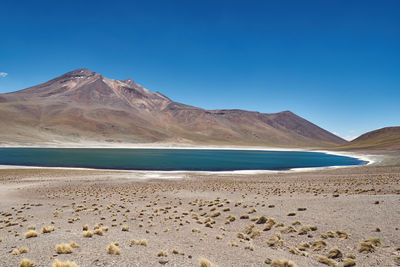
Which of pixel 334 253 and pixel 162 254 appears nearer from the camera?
pixel 162 254

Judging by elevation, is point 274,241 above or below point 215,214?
above

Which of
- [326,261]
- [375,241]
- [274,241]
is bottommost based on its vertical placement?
[274,241]

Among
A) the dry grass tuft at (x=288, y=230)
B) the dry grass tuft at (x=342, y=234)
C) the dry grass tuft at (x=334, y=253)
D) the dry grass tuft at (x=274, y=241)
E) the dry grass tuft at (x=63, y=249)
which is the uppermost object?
the dry grass tuft at (x=63, y=249)

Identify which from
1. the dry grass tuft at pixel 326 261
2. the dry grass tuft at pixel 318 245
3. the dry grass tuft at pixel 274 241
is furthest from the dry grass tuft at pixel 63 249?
the dry grass tuft at pixel 318 245

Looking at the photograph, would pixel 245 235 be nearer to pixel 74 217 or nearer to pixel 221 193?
pixel 74 217

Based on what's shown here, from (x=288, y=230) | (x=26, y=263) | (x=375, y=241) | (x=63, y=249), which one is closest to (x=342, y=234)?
Answer: (x=375, y=241)

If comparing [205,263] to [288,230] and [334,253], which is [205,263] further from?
[288,230]

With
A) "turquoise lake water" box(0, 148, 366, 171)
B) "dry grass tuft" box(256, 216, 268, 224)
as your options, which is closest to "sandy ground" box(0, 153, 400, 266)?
"dry grass tuft" box(256, 216, 268, 224)

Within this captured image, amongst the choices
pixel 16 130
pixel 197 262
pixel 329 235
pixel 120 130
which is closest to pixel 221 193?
pixel 329 235

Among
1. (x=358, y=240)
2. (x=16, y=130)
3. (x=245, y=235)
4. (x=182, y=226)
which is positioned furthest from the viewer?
(x=16, y=130)

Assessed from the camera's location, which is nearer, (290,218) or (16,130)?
(290,218)

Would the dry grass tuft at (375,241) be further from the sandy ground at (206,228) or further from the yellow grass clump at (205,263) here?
the yellow grass clump at (205,263)

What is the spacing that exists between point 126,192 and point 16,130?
150 meters

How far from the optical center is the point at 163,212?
611 inches
